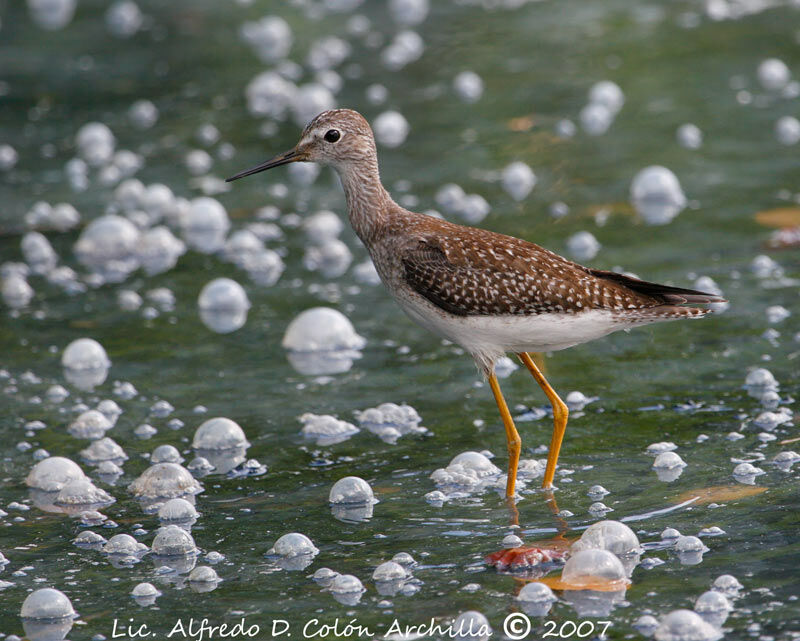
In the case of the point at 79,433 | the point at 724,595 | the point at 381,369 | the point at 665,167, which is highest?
the point at 665,167

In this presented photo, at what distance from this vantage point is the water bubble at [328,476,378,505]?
5738 millimetres

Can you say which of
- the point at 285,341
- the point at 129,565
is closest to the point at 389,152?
the point at 285,341

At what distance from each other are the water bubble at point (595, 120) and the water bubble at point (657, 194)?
164cm

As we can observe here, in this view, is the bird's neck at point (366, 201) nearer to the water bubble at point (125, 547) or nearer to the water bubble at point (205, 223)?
the water bubble at point (125, 547)

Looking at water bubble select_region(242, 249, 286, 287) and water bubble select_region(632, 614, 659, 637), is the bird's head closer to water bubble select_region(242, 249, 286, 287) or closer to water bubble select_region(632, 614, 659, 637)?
water bubble select_region(242, 249, 286, 287)

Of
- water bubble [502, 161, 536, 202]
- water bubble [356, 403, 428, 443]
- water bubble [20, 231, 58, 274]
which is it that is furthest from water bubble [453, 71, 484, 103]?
water bubble [356, 403, 428, 443]

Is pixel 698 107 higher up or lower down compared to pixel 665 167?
higher up

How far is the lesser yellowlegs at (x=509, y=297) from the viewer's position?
5.85m

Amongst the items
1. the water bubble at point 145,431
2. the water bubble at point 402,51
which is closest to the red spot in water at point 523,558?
the water bubble at point 145,431

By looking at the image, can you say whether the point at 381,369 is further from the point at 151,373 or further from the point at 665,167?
the point at 665,167

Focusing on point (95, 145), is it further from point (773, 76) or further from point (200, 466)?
point (773, 76)

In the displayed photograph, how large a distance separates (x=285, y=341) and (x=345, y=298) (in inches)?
33.3

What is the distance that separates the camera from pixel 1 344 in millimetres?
8078


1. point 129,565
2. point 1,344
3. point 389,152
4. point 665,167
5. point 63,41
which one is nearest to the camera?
point 129,565
